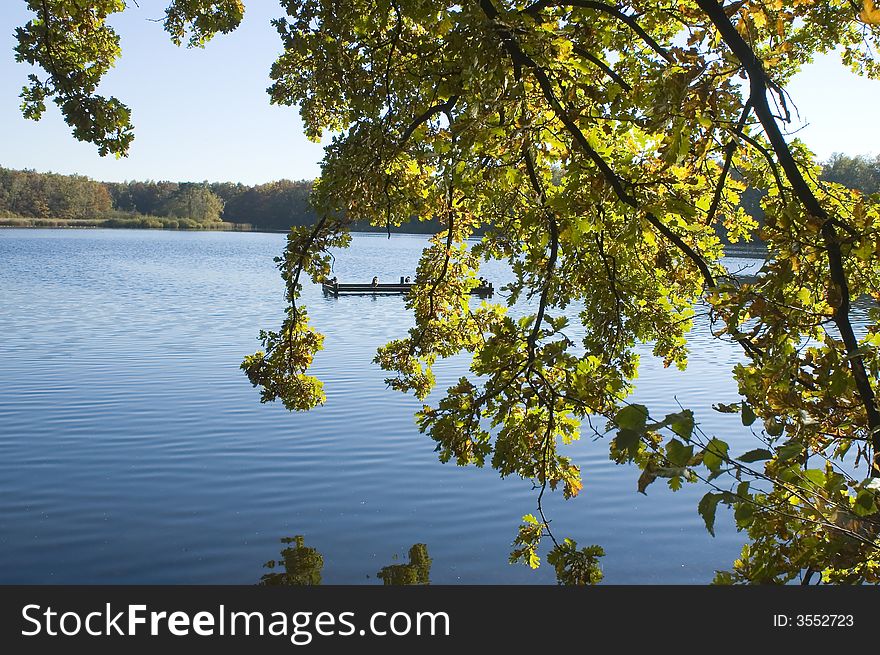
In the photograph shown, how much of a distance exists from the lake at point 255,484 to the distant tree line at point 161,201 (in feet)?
313

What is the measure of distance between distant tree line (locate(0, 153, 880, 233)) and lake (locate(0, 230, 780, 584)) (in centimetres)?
9550

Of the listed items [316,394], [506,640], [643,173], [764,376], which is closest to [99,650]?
[506,640]

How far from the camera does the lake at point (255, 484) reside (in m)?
9.24

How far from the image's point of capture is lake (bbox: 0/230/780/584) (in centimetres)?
924

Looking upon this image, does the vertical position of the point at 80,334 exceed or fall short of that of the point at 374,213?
it falls short

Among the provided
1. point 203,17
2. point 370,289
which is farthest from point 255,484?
point 370,289

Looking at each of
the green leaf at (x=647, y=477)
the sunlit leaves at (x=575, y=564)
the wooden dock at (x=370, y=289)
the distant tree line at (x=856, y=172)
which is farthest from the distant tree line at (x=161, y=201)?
the green leaf at (x=647, y=477)

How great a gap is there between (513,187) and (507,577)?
4593 millimetres

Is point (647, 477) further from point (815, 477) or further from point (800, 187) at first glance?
point (800, 187)

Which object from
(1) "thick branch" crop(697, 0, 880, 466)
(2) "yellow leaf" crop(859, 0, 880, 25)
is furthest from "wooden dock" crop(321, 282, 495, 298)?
(2) "yellow leaf" crop(859, 0, 880, 25)

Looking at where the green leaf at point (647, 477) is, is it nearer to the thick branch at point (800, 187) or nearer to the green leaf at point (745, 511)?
the green leaf at point (745, 511)

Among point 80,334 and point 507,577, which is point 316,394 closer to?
Answer: point 507,577

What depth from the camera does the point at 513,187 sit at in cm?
622

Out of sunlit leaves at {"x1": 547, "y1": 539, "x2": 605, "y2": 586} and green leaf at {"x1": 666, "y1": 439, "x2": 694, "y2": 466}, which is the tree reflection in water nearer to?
sunlit leaves at {"x1": 547, "y1": 539, "x2": 605, "y2": 586}
